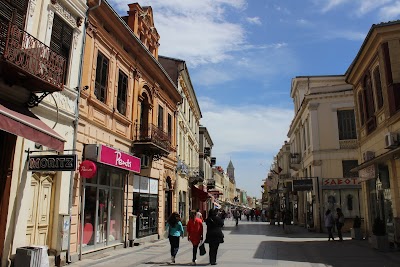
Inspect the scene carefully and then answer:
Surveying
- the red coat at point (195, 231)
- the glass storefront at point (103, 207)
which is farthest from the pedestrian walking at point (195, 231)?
the glass storefront at point (103, 207)

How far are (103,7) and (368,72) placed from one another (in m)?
12.8

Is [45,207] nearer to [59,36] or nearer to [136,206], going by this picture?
[59,36]

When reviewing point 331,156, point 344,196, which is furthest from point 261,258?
point 331,156

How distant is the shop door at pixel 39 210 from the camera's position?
9.93m

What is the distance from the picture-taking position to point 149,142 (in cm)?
1720

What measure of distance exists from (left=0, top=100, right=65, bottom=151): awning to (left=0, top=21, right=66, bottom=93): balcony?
0.64 m

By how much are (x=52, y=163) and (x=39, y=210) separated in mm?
1694

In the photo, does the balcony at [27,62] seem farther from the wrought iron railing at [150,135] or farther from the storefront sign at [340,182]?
the storefront sign at [340,182]

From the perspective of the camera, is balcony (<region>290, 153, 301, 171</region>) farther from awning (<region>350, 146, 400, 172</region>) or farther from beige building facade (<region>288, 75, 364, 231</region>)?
awning (<region>350, 146, 400, 172</region>)

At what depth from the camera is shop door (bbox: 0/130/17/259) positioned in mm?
8758

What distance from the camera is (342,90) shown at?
91.4 feet

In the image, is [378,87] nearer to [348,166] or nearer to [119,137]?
[119,137]

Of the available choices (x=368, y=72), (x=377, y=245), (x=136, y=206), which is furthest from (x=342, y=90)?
(x=136, y=206)

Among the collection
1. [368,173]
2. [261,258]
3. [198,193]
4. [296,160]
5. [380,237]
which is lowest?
[261,258]
